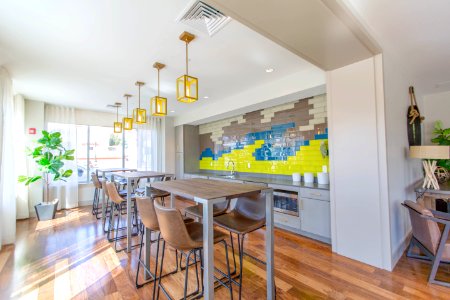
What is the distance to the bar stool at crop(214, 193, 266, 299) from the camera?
191 centimetres

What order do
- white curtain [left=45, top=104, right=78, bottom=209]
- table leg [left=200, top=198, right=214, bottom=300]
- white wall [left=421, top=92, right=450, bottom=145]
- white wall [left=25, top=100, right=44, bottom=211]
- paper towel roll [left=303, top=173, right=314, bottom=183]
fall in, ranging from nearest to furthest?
table leg [left=200, top=198, right=214, bottom=300] → paper towel roll [left=303, top=173, right=314, bottom=183] → white wall [left=421, top=92, right=450, bottom=145] → white wall [left=25, top=100, right=44, bottom=211] → white curtain [left=45, top=104, right=78, bottom=209]

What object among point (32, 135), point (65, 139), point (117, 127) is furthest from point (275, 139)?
point (32, 135)

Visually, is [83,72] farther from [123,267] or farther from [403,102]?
[403,102]

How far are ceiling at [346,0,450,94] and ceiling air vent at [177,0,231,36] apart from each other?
1143 millimetres

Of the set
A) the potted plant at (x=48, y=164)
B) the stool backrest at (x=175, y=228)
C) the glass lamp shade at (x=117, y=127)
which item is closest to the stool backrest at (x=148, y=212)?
the stool backrest at (x=175, y=228)

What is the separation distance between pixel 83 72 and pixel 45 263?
→ 2724 mm

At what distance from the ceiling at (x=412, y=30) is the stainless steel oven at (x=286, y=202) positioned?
2.29 m

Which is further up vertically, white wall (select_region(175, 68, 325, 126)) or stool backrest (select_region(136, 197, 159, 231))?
white wall (select_region(175, 68, 325, 126))

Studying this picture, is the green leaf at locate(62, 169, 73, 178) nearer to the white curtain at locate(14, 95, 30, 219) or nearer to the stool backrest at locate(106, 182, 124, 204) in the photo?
the white curtain at locate(14, 95, 30, 219)

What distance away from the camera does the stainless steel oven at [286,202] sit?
133 inches

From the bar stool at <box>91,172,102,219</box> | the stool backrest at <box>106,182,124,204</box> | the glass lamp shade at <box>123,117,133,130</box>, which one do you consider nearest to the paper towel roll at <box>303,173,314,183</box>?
the stool backrest at <box>106,182,124,204</box>

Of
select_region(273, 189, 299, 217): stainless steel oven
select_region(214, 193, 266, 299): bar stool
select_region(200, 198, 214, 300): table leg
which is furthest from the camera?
select_region(273, 189, 299, 217): stainless steel oven

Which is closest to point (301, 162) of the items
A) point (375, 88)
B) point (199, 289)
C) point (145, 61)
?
point (375, 88)

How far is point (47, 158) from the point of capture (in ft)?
15.0
